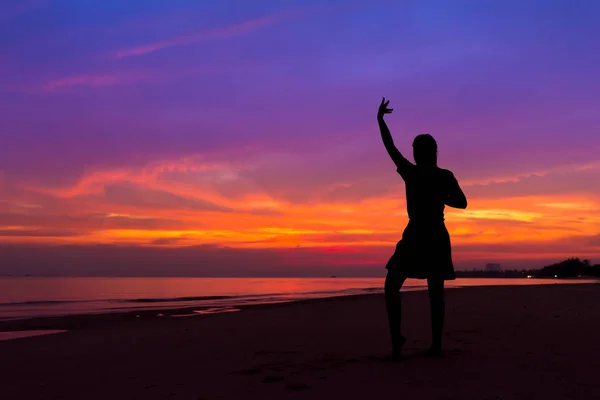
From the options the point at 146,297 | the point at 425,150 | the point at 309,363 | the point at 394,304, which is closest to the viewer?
the point at 394,304

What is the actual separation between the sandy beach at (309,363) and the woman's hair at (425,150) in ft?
6.09

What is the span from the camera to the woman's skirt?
5.01 meters

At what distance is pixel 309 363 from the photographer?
5.11 meters

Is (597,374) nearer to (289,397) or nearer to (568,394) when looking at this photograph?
(568,394)

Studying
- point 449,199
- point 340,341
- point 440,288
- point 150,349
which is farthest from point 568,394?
point 150,349

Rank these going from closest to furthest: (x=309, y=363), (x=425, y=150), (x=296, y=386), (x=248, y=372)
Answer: (x=296, y=386) < (x=248, y=372) < (x=309, y=363) < (x=425, y=150)

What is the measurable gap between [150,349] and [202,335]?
1429 millimetres

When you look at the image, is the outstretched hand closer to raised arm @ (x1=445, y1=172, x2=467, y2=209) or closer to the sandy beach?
raised arm @ (x1=445, y1=172, x2=467, y2=209)

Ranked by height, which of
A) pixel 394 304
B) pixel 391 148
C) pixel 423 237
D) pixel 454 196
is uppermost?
pixel 391 148

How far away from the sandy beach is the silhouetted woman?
483 mm

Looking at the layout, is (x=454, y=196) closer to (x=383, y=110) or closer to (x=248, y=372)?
(x=383, y=110)

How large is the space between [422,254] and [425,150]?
1006 millimetres

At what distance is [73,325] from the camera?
37.8ft

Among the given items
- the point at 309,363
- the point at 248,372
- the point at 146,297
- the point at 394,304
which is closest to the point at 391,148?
the point at 394,304
